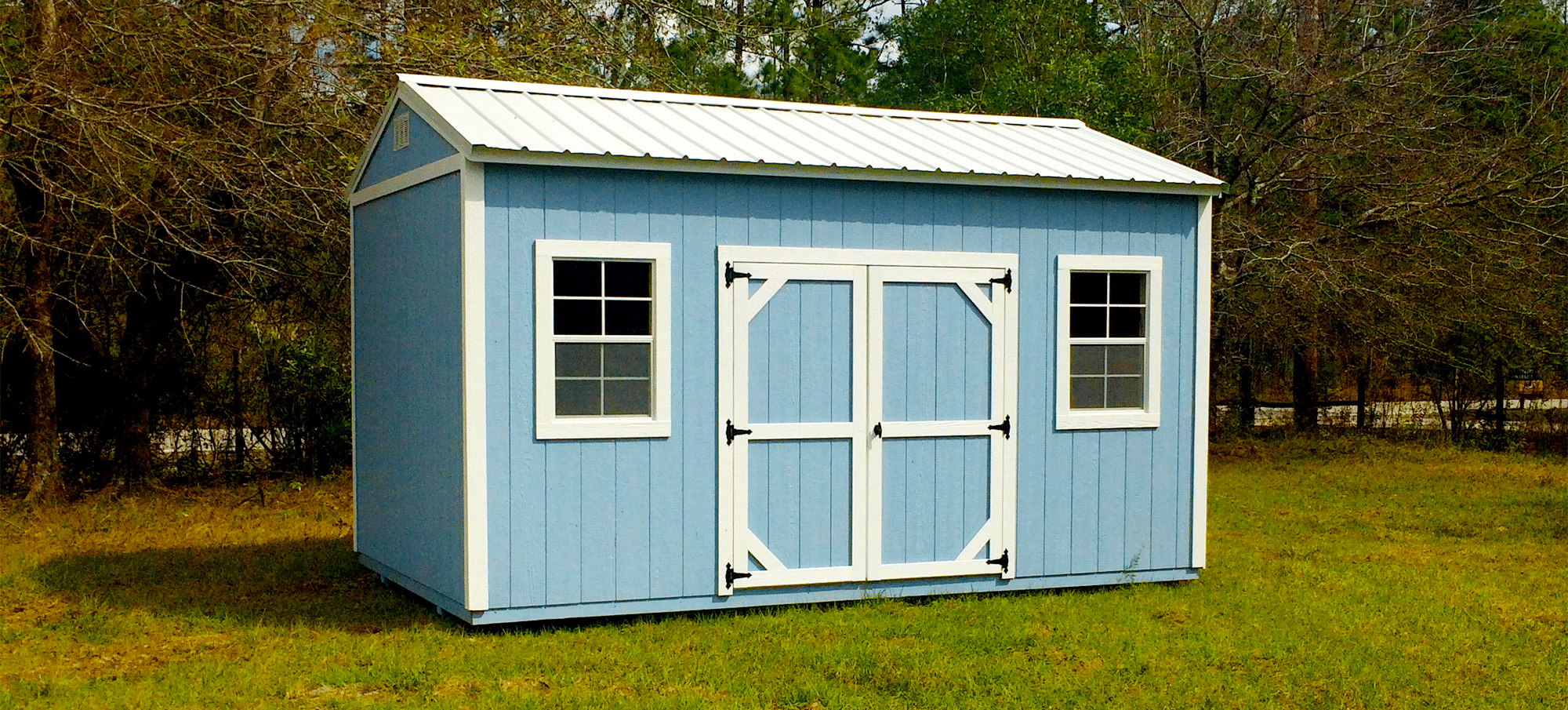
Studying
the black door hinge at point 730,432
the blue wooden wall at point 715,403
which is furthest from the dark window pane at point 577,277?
the black door hinge at point 730,432

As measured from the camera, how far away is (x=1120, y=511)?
8359mm

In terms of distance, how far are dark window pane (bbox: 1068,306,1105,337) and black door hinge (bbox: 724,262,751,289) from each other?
1.92 metres

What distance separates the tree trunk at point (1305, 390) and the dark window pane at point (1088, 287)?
10867mm

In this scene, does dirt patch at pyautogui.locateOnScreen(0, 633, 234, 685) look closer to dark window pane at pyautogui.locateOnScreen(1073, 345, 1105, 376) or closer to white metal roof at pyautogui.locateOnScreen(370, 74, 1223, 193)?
white metal roof at pyautogui.locateOnScreen(370, 74, 1223, 193)

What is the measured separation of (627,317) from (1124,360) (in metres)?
2.75

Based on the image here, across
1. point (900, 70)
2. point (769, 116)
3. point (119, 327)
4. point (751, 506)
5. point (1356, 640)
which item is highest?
point (900, 70)

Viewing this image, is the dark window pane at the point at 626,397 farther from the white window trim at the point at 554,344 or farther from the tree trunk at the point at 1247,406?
the tree trunk at the point at 1247,406

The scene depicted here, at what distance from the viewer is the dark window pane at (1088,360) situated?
8273 millimetres

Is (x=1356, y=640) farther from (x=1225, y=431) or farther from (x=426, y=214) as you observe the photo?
(x=1225, y=431)

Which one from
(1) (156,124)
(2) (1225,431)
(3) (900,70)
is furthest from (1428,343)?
(1) (156,124)

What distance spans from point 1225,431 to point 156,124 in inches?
484

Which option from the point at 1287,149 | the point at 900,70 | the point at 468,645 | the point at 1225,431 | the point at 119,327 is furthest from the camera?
the point at 900,70

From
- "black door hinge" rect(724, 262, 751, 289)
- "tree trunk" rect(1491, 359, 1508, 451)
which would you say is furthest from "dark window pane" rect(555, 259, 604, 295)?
"tree trunk" rect(1491, 359, 1508, 451)

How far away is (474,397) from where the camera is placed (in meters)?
6.99
